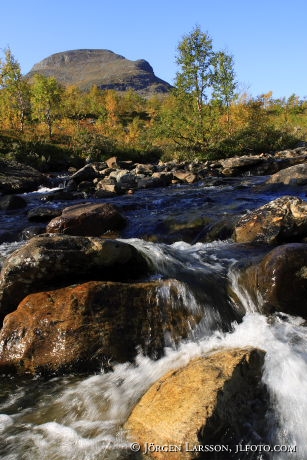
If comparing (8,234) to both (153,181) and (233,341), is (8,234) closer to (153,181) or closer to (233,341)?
(233,341)

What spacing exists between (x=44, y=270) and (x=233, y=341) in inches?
116

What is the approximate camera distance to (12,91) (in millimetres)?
42375

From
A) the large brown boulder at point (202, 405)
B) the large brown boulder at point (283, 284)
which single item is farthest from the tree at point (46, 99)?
the large brown boulder at point (202, 405)

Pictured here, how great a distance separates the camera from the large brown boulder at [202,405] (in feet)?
10.6

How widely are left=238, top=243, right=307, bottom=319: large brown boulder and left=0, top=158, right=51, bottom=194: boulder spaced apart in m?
17.2

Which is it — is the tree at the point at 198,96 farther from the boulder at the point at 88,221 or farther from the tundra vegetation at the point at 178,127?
the boulder at the point at 88,221

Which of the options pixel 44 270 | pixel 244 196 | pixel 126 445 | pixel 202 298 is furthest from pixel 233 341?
pixel 244 196

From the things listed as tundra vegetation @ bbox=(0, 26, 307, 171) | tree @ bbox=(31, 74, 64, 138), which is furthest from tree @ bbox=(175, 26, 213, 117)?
tree @ bbox=(31, 74, 64, 138)

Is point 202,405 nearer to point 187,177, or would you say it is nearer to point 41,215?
point 41,215

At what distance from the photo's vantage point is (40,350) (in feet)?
16.3

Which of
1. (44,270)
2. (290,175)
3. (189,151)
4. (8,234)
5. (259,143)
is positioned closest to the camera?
(44,270)

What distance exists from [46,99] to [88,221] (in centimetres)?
3832

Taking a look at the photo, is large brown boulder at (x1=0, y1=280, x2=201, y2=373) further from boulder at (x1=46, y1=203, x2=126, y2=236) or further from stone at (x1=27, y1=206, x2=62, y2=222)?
stone at (x1=27, y1=206, x2=62, y2=222)

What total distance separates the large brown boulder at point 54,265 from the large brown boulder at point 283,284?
2.21 metres
